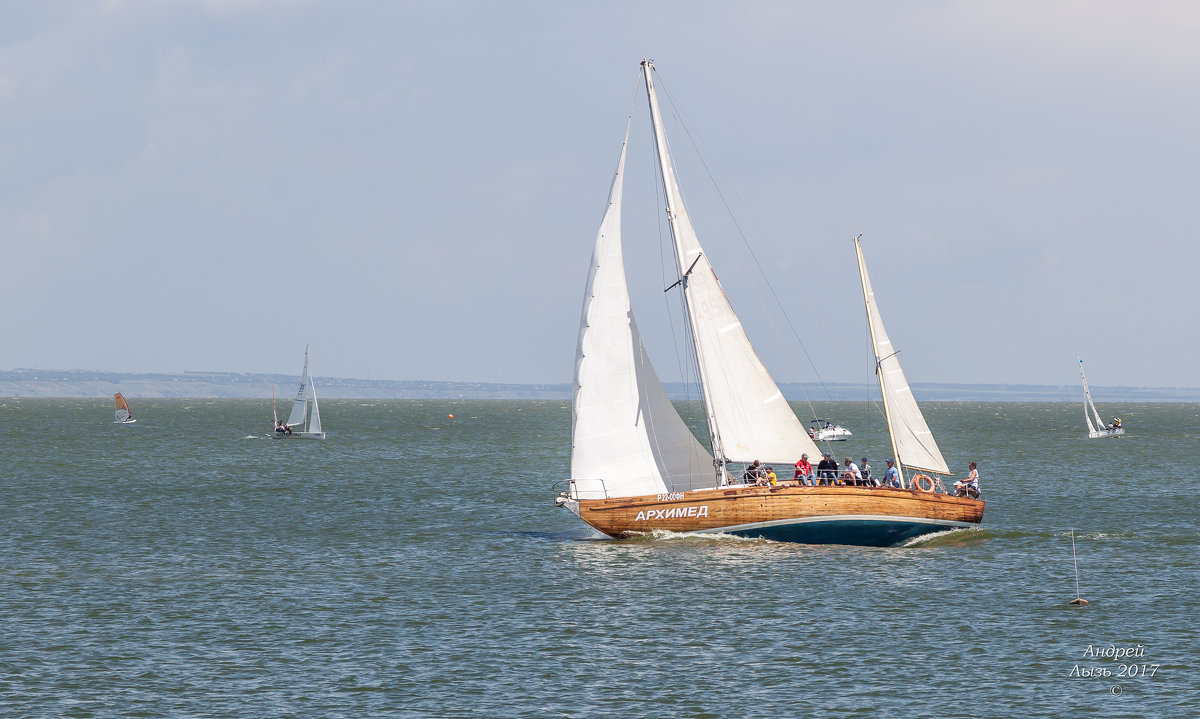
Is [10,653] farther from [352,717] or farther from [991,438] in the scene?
[991,438]

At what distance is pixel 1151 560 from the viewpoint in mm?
44156

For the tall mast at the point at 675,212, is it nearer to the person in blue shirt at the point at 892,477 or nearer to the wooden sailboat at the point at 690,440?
the wooden sailboat at the point at 690,440

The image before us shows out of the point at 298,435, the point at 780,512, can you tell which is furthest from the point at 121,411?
the point at 780,512

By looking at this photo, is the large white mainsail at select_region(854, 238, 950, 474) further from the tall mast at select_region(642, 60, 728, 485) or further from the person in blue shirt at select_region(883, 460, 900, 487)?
the tall mast at select_region(642, 60, 728, 485)

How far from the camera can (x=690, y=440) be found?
4553cm

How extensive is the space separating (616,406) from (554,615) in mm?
11332

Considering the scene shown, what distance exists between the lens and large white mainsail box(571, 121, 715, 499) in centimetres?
4391

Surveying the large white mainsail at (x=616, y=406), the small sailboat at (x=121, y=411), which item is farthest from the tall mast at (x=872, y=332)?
the small sailboat at (x=121, y=411)

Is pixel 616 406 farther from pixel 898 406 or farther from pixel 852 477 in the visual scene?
pixel 898 406

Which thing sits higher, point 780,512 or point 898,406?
point 898,406

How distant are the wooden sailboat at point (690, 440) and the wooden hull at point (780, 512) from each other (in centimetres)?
3

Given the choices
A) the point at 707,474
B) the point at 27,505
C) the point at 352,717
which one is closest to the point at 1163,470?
the point at 707,474

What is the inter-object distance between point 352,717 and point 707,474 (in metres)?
22.7

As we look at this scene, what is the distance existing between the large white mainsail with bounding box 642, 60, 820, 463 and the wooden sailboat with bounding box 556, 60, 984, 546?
35 millimetres
